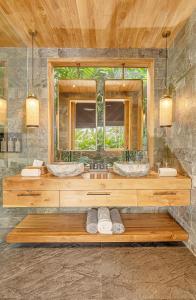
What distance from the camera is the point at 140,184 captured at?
7.59ft

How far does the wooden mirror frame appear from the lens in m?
2.91

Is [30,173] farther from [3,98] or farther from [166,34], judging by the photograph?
[166,34]

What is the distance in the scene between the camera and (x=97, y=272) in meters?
2.02

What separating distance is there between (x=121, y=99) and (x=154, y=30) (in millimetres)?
895

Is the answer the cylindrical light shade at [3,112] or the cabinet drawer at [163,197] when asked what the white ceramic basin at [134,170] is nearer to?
the cabinet drawer at [163,197]

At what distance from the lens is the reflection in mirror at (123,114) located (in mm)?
2979

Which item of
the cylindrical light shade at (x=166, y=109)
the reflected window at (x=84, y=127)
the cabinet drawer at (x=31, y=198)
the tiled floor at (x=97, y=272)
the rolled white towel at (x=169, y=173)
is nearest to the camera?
the tiled floor at (x=97, y=272)

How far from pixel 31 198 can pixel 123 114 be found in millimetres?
1605

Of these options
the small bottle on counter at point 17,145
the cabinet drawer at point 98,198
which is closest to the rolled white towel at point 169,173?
the cabinet drawer at point 98,198

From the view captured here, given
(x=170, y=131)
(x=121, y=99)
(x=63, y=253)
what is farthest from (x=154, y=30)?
(x=63, y=253)

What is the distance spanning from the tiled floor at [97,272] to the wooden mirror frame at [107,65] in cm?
113

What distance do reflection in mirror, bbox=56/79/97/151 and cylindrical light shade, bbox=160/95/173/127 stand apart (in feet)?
2.94

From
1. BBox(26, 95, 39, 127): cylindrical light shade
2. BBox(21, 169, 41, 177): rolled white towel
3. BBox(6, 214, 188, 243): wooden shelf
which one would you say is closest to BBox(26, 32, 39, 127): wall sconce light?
BBox(26, 95, 39, 127): cylindrical light shade

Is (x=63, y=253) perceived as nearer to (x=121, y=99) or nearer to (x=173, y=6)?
(x=121, y=99)
